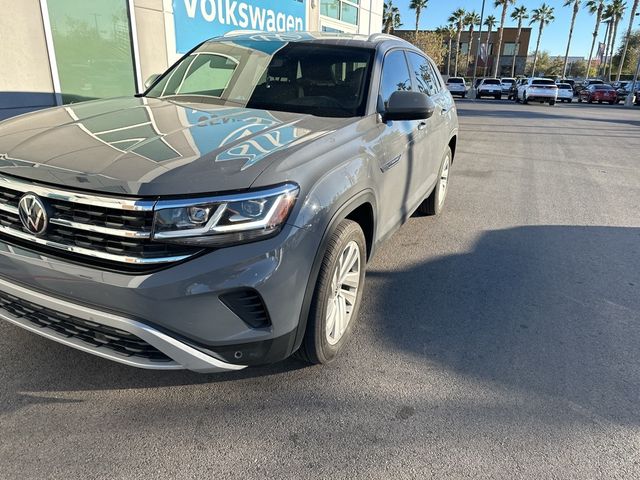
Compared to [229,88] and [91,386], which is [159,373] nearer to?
[91,386]

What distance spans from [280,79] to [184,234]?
1907mm

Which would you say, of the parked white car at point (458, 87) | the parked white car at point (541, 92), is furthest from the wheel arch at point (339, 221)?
the parked white car at point (458, 87)

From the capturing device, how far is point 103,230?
203 cm

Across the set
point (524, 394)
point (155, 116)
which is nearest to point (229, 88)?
point (155, 116)

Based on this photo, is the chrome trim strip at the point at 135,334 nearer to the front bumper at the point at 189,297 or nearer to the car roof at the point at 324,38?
the front bumper at the point at 189,297

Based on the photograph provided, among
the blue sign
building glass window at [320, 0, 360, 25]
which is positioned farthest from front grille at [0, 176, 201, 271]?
building glass window at [320, 0, 360, 25]

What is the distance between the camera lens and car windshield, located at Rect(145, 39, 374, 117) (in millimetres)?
3281

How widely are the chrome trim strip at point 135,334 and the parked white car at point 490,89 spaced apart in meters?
37.9

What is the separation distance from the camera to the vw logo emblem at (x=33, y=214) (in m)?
2.11

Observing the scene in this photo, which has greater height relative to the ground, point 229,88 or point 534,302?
point 229,88

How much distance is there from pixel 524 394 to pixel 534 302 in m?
1.22

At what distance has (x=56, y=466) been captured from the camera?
2.08m

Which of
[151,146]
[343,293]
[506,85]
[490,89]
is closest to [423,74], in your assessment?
[343,293]

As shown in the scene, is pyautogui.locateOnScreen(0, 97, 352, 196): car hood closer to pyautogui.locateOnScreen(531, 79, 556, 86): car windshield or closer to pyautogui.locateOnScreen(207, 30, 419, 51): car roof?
pyautogui.locateOnScreen(207, 30, 419, 51): car roof
